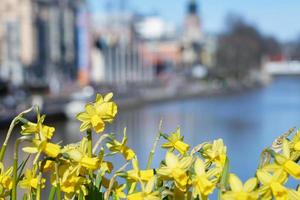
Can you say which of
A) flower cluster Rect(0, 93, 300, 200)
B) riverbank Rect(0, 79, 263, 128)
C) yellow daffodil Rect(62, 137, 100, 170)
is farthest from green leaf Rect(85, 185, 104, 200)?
riverbank Rect(0, 79, 263, 128)

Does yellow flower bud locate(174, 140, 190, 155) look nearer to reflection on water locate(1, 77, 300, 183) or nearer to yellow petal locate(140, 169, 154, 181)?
yellow petal locate(140, 169, 154, 181)

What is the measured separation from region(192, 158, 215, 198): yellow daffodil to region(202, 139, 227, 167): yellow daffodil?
0.11m

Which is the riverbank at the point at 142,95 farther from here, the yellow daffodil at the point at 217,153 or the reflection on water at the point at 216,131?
the yellow daffodil at the point at 217,153

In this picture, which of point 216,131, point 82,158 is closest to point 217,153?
point 82,158

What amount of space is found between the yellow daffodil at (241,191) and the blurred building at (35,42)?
41.4 meters

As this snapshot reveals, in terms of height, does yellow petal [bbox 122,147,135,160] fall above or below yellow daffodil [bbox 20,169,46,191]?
above

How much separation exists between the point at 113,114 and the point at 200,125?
1068 inches

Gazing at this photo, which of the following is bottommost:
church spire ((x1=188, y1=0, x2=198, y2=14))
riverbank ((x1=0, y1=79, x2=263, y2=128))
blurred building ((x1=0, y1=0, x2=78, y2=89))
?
riverbank ((x1=0, y1=79, x2=263, y2=128))

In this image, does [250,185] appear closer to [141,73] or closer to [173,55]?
[141,73]

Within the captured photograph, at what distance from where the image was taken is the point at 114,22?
6544cm

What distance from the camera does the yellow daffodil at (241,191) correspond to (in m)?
1.35

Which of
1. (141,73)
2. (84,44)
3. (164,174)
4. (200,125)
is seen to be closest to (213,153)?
(164,174)

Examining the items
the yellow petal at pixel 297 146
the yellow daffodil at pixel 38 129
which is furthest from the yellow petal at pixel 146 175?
the yellow petal at pixel 297 146

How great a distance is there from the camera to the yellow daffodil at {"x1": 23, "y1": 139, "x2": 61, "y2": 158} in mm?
1472
